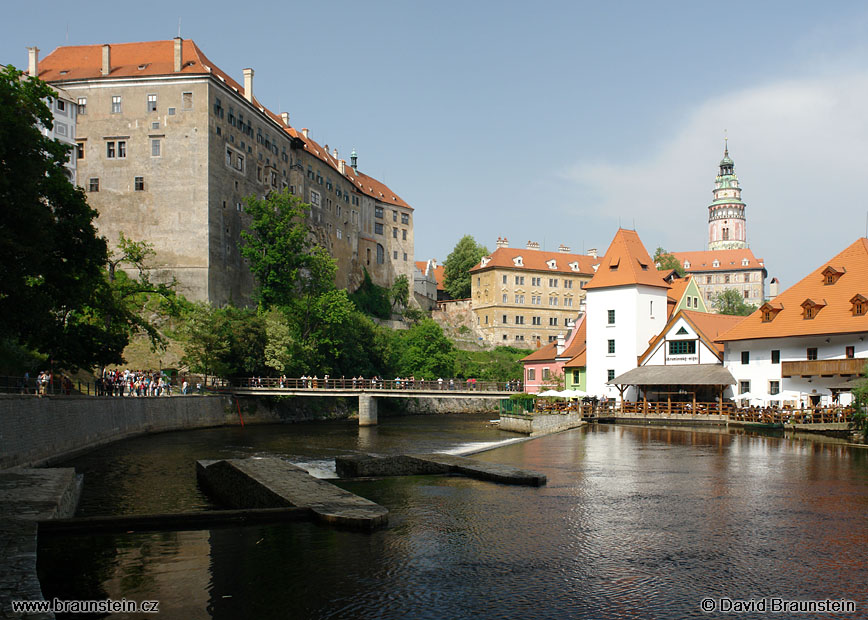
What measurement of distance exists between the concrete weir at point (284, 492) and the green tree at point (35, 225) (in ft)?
25.6

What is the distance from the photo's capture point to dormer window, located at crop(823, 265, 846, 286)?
48428mm

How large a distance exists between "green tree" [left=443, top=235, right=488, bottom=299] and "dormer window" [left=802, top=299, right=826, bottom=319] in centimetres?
8748

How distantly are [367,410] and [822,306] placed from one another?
34.1 metres

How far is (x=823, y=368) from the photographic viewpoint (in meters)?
45.0

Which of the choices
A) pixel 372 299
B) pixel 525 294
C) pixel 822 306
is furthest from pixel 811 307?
pixel 525 294

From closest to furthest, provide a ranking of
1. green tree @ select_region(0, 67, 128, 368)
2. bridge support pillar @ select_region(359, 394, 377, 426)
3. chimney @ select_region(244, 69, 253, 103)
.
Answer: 1. green tree @ select_region(0, 67, 128, 368)
2. bridge support pillar @ select_region(359, 394, 377, 426)
3. chimney @ select_region(244, 69, 253, 103)

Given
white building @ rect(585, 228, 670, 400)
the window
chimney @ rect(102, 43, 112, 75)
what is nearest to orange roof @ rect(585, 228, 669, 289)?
white building @ rect(585, 228, 670, 400)

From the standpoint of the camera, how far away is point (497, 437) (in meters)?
46.1

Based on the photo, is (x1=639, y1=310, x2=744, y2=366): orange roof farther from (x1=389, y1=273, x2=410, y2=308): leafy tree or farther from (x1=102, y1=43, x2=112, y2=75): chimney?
(x1=389, y1=273, x2=410, y2=308): leafy tree

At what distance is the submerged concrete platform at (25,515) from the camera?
8.96 m

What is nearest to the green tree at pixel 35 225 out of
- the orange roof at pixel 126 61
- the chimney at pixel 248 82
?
the orange roof at pixel 126 61

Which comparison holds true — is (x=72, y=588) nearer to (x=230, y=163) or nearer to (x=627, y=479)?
(x=627, y=479)

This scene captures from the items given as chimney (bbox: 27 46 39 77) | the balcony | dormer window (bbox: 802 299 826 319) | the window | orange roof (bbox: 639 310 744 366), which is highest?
chimney (bbox: 27 46 39 77)

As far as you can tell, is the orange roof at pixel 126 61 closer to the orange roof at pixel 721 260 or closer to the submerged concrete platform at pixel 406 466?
the submerged concrete platform at pixel 406 466
